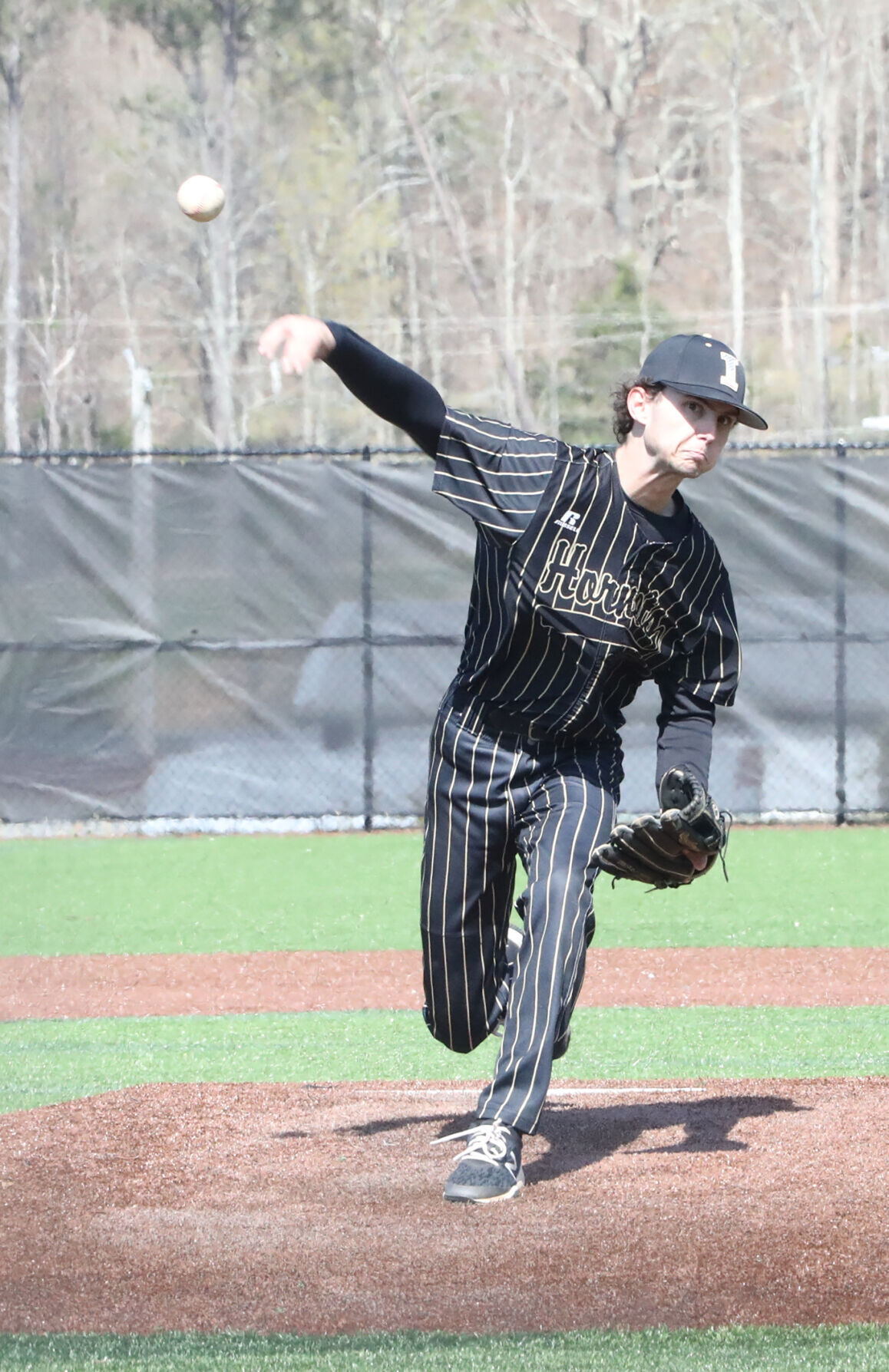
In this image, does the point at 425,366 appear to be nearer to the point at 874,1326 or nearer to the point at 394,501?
the point at 394,501

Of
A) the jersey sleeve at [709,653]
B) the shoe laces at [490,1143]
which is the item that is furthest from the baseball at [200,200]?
the shoe laces at [490,1143]

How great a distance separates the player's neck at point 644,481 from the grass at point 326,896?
414 cm

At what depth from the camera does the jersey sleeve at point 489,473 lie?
382 centimetres

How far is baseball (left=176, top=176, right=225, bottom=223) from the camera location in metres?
7.09

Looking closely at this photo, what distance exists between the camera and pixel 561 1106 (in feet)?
15.7

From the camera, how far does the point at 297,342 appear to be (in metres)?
3.32

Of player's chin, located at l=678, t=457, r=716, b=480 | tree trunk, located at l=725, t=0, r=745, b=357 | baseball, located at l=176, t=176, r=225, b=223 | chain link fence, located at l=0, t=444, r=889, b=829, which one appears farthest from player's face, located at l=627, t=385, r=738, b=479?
tree trunk, located at l=725, t=0, r=745, b=357

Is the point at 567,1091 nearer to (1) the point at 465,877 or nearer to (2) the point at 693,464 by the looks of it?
(1) the point at 465,877

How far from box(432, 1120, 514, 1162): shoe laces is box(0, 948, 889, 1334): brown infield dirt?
0.37 ft

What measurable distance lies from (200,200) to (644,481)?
3868mm

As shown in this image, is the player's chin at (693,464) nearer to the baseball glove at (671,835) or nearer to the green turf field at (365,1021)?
the baseball glove at (671,835)

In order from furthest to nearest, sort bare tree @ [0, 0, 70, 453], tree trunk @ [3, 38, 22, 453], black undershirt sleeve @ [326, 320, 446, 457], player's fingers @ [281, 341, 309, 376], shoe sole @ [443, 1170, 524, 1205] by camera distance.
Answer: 1. bare tree @ [0, 0, 70, 453]
2. tree trunk @ [3, 38, 22, 453]
3. shoe sole @ [443, 1170, 524, 1205]
4. black undershirt sleeve @ [326, 320, 446, 457]
5. player's fingers @ [281, 341, 309, 376]

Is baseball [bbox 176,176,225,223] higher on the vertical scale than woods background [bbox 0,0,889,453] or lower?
lower

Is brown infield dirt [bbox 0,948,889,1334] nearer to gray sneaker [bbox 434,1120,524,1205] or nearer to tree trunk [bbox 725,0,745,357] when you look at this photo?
gray sneaker [bbox 434,1120,524,1205]
